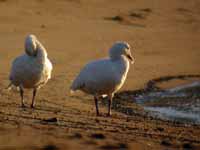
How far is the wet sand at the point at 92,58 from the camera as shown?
933cm

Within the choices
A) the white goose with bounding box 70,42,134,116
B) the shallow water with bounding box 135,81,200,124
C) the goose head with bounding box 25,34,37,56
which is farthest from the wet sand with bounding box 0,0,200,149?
the goose head with bounding box 25,34,37,56

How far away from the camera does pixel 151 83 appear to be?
55.9 ft

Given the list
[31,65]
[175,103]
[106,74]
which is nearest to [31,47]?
[31,65]

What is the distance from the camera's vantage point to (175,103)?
14.8 m

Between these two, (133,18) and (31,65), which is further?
(133,18)

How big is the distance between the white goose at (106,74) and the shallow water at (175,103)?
4.65 ft

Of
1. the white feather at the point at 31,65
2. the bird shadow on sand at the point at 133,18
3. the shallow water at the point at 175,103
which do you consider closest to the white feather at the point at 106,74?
the white feather at the point at 31,65

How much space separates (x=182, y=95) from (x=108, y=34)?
971 centimetres

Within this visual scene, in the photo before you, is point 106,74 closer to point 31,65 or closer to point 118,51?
point 118,51

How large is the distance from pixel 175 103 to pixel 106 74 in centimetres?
290

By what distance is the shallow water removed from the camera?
13.7 metres

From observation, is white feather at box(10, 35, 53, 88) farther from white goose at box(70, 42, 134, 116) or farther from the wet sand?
white goose at box(70, 42, 134, 116)

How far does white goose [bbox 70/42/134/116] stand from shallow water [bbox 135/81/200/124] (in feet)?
4.65

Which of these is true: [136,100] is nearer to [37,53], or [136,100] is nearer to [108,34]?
[37,53]
